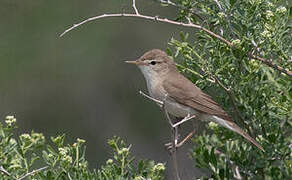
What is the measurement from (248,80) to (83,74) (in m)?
5.76

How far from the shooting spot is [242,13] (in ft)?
12.3

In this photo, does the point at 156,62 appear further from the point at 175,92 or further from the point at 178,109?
the point at 178,109

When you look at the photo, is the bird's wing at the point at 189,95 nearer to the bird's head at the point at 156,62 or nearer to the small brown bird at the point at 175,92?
the small brown bird at the point at 175,92

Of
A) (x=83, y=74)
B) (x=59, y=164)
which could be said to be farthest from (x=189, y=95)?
(x=83, y=74)

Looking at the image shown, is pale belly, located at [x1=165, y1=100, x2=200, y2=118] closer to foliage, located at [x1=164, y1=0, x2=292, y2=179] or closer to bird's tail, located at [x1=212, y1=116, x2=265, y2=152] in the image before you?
bird's tail, located at [x1=212, y1=116, x2=265, y2=152]

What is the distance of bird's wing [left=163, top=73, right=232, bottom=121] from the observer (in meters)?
4.76

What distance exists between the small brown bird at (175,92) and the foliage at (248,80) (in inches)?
21.7

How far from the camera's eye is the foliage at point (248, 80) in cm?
359

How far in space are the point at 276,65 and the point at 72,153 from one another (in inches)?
47.7

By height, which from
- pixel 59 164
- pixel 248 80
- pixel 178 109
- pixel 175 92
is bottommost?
pixel 178 109

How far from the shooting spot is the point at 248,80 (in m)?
3.64

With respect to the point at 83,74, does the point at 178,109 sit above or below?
Answer: above

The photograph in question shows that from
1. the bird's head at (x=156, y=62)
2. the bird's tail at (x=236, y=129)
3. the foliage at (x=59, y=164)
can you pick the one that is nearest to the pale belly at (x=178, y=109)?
the bird's head at (x=156, y=62)

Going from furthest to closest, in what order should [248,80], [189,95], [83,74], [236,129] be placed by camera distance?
[83,74] → [189,95] → [236,129] → [248,80]
